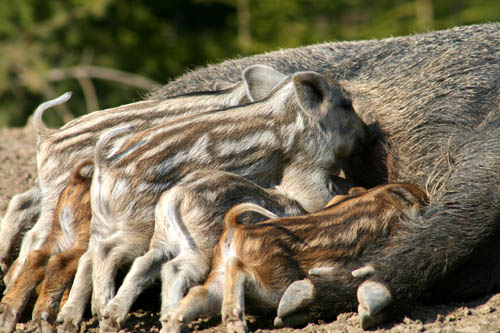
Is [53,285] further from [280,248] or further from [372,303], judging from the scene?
[372,303]

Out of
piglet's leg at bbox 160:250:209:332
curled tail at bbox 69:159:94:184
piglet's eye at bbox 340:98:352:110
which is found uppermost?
piglet's eye at bbox 340:98:352:110

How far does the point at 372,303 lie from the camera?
289 centimetres

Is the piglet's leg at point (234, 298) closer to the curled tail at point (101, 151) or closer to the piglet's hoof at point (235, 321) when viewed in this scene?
the piglet's hoof at point (235, 321)

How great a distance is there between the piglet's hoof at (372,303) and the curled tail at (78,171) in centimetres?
137

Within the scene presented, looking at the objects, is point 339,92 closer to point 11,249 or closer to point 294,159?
point 294,159

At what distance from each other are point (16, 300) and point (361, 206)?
154 centimetres

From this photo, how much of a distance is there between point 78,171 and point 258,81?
3.91ft

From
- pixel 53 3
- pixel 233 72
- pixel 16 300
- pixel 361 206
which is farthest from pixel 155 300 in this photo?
pixel 53 3

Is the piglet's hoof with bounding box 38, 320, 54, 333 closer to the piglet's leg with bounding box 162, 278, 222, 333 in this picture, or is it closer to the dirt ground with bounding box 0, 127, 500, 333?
the dirt ground with bounding box 0, 127, 500, 333

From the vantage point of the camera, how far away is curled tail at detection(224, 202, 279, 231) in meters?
3.00

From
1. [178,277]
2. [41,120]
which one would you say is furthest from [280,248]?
[41,120]

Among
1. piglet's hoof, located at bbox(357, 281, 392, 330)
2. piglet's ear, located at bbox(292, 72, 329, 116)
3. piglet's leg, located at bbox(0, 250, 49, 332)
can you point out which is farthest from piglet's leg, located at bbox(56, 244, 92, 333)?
piglet's ear, located at bbox(292, 72, 329, 116)

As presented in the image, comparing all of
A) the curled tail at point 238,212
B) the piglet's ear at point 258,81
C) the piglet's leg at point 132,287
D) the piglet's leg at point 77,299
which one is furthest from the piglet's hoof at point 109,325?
the piglet's ear at point 258,81

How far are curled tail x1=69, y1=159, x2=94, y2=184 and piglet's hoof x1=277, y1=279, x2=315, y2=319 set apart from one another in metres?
1.14
